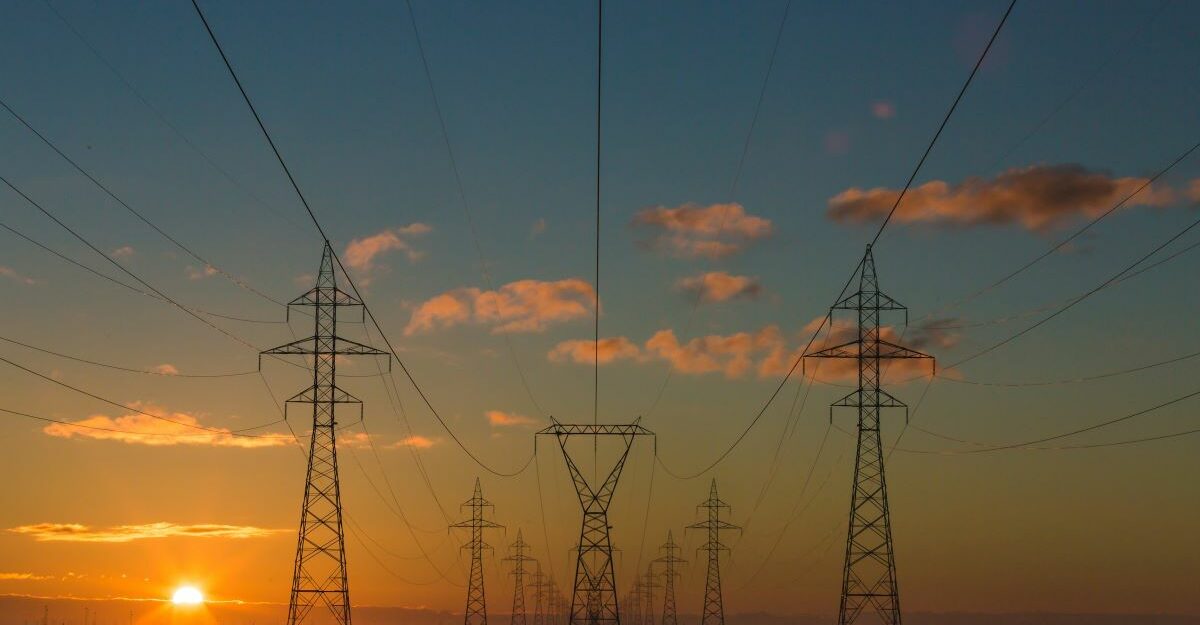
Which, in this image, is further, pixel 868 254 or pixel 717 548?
pixel 717 548

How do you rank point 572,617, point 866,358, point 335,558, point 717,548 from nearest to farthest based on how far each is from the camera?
point 335,558
point 866,358
point 572,617
point 717,548

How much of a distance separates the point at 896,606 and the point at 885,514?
13.4ft

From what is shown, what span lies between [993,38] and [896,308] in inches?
1566

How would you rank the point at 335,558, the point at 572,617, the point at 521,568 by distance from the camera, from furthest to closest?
the point at 521,568, the point at 572,617, the point at 335,558

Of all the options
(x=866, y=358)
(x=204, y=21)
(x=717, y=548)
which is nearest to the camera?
(x=204, y=21)

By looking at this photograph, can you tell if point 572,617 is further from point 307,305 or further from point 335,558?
point 307,305

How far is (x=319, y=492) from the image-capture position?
5916cm

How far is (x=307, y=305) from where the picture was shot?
61.6 metres

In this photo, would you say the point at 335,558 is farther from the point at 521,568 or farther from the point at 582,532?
the point at 521,568

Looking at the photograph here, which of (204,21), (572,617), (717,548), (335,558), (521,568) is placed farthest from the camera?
(521,568)

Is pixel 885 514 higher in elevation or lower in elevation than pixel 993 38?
lower

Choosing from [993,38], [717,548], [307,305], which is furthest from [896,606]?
[717,548]

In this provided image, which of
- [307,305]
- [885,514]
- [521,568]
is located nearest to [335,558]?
[307,305]

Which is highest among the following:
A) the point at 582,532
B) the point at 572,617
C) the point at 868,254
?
the point at 868,254
